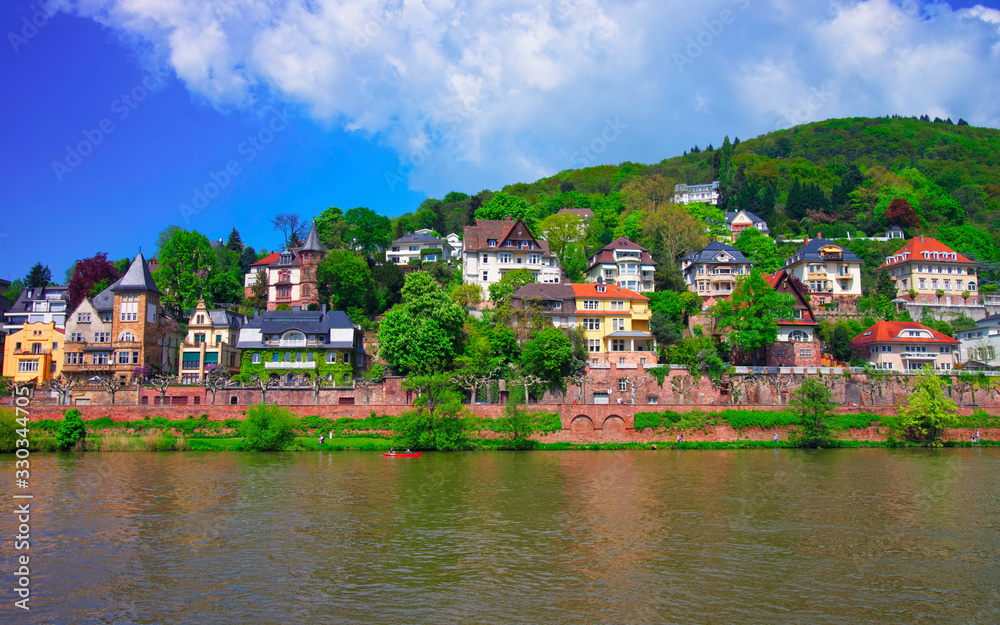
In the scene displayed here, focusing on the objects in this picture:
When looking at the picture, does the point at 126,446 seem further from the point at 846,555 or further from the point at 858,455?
the point at 858,455

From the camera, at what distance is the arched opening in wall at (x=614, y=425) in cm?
5425

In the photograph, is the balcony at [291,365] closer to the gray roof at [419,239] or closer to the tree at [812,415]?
the gray roof at [419,239]

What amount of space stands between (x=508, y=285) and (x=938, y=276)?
49.3 meters

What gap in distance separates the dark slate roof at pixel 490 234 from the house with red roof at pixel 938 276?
40878mm

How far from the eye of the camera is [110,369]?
6303 centimetres

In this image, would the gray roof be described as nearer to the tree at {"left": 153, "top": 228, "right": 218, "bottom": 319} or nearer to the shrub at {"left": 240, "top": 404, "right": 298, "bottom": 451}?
the tree at {"left": 153, "top": 228, "right": 218, "bottom": 319}

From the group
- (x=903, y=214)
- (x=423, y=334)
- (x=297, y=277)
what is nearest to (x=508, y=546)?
(x=423, y=334)

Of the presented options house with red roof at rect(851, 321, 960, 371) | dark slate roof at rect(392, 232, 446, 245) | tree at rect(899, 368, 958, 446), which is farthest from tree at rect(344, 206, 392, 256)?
tree at rect(899, 368, 958, 446)

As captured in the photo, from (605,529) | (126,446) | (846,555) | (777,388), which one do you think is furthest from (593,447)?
(126,446)

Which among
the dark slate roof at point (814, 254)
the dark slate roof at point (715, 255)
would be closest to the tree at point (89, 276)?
the dark slate roof at point (715, 255)

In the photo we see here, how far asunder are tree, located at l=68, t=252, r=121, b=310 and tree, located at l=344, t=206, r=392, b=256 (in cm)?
2831

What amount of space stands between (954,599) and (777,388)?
141ft

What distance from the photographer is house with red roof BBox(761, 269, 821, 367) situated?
64.4 meters

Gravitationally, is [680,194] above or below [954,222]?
above
